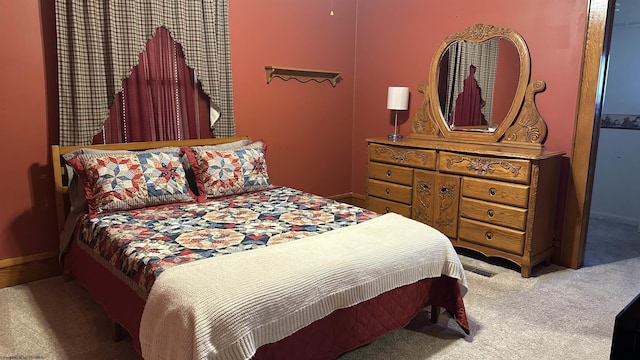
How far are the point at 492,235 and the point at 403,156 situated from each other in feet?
3.04

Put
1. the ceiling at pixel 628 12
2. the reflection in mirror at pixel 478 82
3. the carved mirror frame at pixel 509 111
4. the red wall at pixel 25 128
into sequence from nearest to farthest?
the red wall at pixel 25 128 < the carved mirror frame at pixel 509 111 < the reflection in mirror at pixel 478 82 < the ceiling at pixel 628 12

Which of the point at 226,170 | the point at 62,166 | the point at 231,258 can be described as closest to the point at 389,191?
the point at 226,170

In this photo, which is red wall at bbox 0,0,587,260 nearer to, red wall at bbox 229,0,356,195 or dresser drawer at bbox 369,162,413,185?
red wall at bbox 229,0,356,195

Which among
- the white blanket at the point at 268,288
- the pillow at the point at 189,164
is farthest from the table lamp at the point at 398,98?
the white blanket at the point at 268,288

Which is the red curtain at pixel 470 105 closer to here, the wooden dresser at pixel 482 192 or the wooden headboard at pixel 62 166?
the wooden dresser at pixel 482 192

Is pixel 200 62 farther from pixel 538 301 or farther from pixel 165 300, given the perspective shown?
pixel 538 301

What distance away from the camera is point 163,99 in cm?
326

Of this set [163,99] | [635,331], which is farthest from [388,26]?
[635,331]

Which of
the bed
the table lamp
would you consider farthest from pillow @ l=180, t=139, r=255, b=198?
the table lamp

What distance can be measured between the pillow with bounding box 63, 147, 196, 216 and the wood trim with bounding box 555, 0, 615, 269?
2.65m

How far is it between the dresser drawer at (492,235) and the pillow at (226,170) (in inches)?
59.2

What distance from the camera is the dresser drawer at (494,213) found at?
3.01 m

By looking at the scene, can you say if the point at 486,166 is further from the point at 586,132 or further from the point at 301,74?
the point at 301,74

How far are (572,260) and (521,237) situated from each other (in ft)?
1.84
